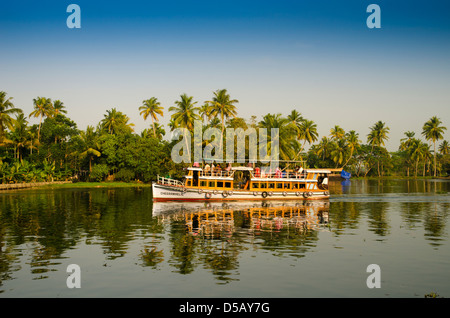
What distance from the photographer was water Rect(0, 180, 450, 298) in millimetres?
15559

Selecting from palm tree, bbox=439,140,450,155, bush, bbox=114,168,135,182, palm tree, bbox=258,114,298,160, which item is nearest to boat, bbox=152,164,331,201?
palm tree, bbox=258,114,298,160

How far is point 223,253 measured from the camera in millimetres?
20781

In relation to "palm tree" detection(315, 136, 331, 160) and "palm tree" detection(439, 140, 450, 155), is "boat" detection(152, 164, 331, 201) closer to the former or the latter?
"palm tree" detection(315, 136, 331, 160)

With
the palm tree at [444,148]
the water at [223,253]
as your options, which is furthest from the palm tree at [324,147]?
the water at [223,253]

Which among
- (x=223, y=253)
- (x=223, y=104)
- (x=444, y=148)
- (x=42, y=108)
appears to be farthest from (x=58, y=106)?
(x=444, y=148)

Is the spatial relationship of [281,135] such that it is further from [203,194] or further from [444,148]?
[444,148]

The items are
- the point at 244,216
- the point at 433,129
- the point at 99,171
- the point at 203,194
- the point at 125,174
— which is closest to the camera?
the point at 244,216

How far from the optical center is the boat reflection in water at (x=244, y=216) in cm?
2869

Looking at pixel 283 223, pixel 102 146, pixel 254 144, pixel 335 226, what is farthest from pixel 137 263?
pixel 102 146

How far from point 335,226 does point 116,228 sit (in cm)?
1618

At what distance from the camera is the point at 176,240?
24.2 m

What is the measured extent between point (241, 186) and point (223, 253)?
31.4m

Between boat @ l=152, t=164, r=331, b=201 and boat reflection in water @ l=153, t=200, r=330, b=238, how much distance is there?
1418 millimetres
